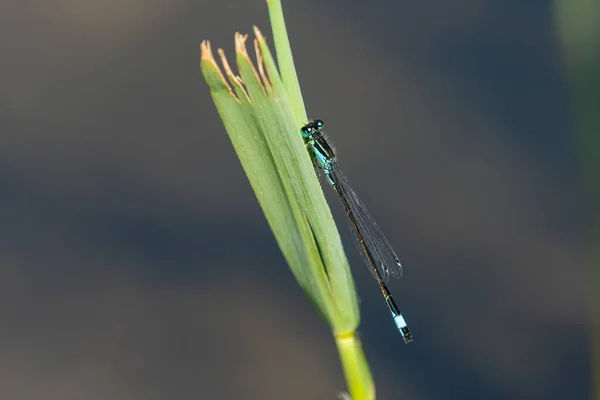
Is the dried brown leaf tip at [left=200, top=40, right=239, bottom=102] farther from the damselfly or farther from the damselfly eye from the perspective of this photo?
the damselfly

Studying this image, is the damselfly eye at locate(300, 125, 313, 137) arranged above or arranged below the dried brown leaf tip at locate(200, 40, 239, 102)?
above

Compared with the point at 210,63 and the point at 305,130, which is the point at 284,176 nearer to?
the point at 210,63

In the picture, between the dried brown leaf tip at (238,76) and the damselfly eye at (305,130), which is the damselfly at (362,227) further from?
the dried brown leaf tip at (238,76)

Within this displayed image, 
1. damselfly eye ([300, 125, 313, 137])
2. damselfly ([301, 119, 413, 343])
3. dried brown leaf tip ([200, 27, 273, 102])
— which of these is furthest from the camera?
damselfly ([301, 119, 413, 343])

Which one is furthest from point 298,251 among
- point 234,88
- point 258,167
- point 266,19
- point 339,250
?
point 266,19

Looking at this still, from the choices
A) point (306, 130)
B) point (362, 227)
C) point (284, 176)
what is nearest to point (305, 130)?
point (306, 130)

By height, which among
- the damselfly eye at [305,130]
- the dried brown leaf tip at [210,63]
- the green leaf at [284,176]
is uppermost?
the damselfly eye at [305,130]

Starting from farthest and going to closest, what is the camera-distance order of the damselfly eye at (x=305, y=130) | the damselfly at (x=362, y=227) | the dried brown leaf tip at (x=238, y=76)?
1. the damselfly at (x=362, y=227)
2. the damselfly eye at (x=305, y=130)
3. the dried brown leaf tip at (x=238, y=76)

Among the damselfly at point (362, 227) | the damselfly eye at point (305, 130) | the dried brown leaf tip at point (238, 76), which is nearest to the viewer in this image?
the dried brown leaf tip at point (238, 76)

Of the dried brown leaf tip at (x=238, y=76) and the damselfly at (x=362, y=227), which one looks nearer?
the dried brown leaf tip at (x=238, y=76)

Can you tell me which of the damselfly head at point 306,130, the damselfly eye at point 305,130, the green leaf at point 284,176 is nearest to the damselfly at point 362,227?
the damselfly head at point 306,130

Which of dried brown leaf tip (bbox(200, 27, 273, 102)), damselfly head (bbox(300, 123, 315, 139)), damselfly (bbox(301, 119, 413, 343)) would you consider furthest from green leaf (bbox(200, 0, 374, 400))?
damselfly (bbox(301, 119, 413, 343))
